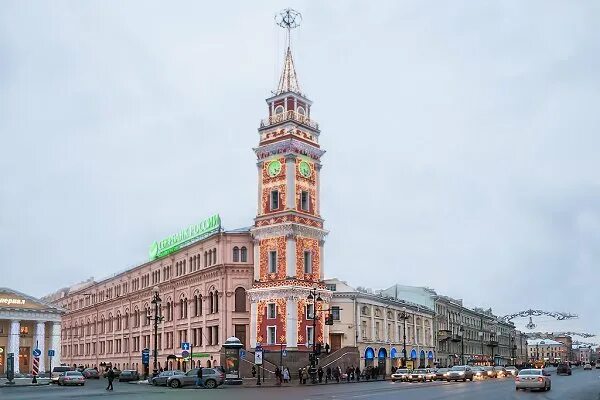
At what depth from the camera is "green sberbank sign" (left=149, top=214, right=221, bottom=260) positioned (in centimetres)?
8319

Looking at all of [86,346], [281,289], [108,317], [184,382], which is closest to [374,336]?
[281,289]

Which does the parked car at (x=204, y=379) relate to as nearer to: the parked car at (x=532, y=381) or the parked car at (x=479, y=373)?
the parked car at (x=532, y=381)

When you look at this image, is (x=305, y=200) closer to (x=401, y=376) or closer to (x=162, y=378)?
(x=401, y=376)

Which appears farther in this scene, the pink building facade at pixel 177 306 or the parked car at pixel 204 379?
the pink building facade at pixel 177 306

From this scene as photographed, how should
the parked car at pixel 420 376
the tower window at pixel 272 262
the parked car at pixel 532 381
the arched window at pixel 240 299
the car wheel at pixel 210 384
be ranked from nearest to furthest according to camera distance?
1. the parked car at pixel 532 381
2. the car wheel at pixel 210 384
3. the parked car at pixel 420 376
4. the tower window at pixel 272 262
5. the arched window at pixel 240 299

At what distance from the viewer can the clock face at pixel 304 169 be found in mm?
78750

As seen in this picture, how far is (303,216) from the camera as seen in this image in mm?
77312

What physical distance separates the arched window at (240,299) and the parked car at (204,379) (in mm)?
22403

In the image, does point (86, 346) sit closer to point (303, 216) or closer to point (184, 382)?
point (303, 216)

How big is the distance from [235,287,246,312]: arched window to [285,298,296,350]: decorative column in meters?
6.78

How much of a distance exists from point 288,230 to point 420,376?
65.5ft

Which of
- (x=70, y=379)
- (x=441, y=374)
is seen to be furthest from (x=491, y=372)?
(x=70, y=379)

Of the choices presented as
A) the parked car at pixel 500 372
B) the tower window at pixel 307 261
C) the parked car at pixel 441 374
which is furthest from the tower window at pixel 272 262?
the parked car at pixel 500 372

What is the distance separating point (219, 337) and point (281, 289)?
9.82 metres
